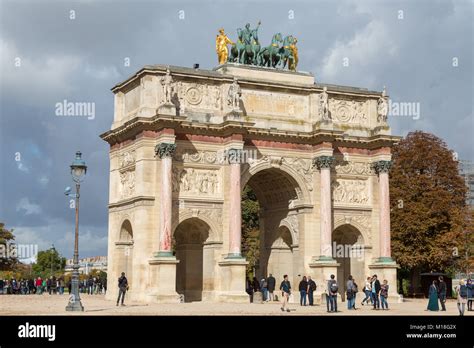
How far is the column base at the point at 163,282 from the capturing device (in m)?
40.2

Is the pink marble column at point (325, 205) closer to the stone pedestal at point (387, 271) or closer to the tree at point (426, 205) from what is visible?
the stone pedestal at point (387, 271)

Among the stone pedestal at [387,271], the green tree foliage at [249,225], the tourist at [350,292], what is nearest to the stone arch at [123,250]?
the stone pedestal at [387,271]

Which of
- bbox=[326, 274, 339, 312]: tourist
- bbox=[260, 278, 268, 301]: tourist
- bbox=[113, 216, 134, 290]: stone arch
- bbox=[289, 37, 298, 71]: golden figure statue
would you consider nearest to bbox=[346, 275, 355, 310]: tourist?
bbox=[326, 274, 339, 312]: tourist

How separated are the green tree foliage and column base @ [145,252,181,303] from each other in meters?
23.5

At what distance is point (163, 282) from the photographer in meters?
40.5

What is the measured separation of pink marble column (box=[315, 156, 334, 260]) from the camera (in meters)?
44.9

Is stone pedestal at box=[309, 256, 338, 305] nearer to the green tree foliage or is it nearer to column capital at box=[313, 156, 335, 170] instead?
column capital at box=[313, 156, 335, 170]

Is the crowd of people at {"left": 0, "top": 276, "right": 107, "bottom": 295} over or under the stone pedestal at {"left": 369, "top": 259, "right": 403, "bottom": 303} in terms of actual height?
under

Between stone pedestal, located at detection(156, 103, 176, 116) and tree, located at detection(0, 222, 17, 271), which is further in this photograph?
tree, located at detection(0, 222, 17, 271)
